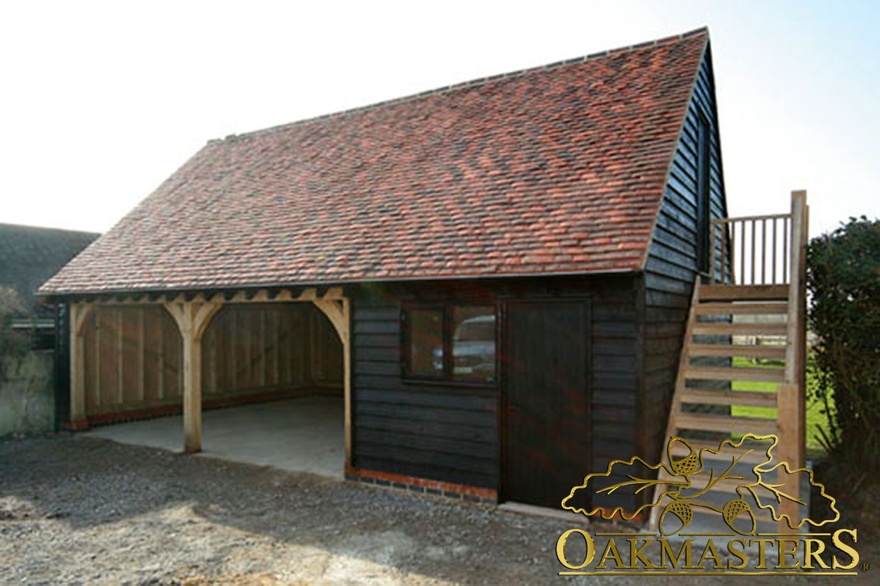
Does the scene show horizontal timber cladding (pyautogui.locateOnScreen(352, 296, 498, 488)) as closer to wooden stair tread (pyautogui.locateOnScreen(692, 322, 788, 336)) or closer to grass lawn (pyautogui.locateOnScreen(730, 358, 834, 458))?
wooden stair tread (pyautogui.locateOnScreen(692, 322, 788, 336))

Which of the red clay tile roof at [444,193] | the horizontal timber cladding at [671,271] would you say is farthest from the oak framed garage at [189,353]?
the horizontal timber cladding at [671,271]

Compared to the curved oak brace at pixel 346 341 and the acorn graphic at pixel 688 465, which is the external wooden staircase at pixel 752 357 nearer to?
the acorn graphic at pixel 688 465

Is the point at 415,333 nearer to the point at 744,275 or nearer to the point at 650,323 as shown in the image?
the point at 650,323

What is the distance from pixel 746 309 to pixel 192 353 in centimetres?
A: 782

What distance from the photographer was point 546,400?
676 centimetres

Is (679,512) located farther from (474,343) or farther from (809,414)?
(809,414)

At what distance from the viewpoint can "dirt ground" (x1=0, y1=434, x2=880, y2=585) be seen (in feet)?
17.6

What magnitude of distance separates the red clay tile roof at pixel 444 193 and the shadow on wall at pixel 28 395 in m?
1.36

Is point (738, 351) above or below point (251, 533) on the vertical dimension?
above

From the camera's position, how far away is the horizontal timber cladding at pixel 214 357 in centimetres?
1228

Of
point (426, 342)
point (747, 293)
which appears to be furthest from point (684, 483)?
point (747, 293)

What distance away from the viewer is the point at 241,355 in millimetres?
15023

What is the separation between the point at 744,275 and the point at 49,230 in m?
17.8

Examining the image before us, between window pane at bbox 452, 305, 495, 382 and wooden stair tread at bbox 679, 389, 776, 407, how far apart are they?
2.23 meters
